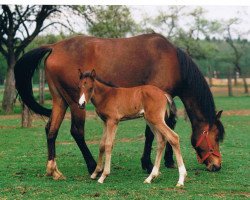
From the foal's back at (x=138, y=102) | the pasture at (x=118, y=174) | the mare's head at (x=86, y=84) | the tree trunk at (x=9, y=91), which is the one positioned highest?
the mare's head at (x=86, y=84)

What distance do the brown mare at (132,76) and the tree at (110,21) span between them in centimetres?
1708

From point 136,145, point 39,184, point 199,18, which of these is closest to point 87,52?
point 39,184

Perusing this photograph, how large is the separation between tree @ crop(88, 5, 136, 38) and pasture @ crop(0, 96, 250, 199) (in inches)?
479

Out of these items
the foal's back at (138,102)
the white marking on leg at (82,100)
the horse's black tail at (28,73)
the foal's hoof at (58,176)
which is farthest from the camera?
the horse's black tail at (28,73)

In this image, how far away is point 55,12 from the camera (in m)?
27.3

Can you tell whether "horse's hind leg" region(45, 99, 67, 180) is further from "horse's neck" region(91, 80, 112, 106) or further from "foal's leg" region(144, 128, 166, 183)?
"foal's leg" region(144, 128, 166, 183)

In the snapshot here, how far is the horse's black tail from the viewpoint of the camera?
30.4 feet

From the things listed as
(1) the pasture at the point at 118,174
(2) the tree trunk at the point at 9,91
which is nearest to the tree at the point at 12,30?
(2) the tree trunk at the point at 9,91

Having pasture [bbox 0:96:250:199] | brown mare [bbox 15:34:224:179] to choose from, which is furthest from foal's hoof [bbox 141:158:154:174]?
pasture [bbox 0:96:250:199]

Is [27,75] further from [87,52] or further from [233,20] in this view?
[233,20]

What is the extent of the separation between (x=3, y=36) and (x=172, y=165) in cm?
1920

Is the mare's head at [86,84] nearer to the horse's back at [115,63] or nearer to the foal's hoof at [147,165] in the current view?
the horse's back at [115,63]

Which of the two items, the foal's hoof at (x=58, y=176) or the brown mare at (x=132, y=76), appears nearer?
the foal's hoof at (x=58, y=176)

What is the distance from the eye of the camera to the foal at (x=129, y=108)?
7.86 meters
